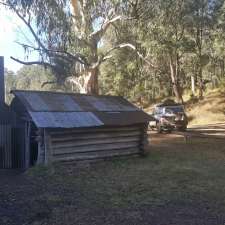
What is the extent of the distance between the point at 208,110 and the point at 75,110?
32146 mm

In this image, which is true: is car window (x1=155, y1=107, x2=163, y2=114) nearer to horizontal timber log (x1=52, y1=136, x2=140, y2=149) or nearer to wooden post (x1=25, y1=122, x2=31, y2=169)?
horizontal timber log (x1=52, y1=136, x2=140, y2=149)

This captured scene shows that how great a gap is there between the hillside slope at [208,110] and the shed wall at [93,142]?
1055 inches

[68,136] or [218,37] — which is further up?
[218,37]

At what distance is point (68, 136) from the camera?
15.6 m

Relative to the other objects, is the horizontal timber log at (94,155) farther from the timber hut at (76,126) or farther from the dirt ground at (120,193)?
the dirt ground at (120,193)

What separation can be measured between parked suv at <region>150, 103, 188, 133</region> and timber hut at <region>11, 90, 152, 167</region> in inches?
491

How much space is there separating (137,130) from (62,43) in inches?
305

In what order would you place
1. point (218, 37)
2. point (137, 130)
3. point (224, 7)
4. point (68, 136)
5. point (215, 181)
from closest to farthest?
point (215, 181), point (68, 136), point (137, 130), point (224, 7), point (218, 37)

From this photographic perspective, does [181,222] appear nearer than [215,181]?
Yes

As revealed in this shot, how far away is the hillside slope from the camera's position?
44656mm

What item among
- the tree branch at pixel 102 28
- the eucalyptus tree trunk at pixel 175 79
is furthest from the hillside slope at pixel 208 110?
the tree branch at pixel 102 28

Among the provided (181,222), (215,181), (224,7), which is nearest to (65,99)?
(215,181)

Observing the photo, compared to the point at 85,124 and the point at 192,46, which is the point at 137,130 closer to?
the point at 85,124

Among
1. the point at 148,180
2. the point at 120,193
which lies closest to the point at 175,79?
the point at 148,180
